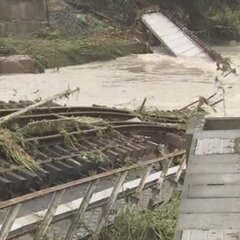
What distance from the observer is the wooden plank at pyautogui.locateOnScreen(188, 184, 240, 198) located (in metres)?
4.33

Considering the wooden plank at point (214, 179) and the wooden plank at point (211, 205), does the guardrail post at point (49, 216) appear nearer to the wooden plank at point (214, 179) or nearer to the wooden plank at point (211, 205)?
the wooden plank at point (214, 179)

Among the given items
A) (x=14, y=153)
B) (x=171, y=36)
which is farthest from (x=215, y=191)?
(x=171, y=36)

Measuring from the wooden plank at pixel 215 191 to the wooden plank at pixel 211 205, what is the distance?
0.06 meters

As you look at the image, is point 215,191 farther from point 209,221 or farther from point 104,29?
point 104,29

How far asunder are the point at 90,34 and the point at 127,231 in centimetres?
2035

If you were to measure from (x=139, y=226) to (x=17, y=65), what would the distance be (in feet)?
46.3

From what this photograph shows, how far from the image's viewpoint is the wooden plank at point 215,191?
433 cm

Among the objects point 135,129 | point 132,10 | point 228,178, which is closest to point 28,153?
point 135,129

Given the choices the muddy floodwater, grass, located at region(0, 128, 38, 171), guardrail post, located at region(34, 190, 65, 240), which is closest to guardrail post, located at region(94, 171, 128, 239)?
guardrail post, located at region(34, 190, 65, 240)

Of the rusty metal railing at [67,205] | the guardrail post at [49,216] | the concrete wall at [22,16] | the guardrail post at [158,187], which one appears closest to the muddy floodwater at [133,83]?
the concrete wall at [22,16]

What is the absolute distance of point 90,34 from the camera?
83.9ft

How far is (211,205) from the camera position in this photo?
4.18m

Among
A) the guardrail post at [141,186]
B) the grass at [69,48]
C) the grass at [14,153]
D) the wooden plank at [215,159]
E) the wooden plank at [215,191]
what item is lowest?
the wooden plank at [215,191]

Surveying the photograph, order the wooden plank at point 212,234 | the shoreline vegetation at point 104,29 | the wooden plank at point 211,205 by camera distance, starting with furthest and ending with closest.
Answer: the shoreline vegetation at point 104,29 < the wooden plank at point 211,205 < the wooden plank at point 212,234
